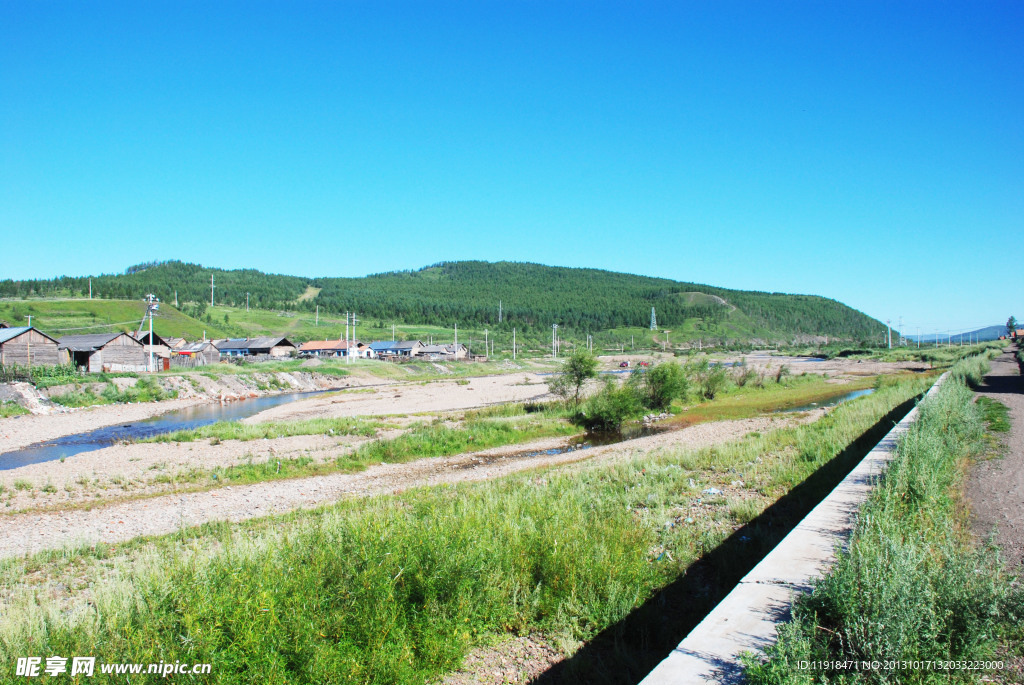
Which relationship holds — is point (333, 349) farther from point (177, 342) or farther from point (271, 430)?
point (271, 430)

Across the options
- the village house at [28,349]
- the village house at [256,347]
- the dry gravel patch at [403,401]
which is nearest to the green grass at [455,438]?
the dry gravel patch at [403,401]

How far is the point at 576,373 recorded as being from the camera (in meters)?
30.4

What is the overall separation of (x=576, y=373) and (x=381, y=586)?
84.5 feet

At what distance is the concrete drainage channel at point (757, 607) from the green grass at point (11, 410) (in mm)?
37585

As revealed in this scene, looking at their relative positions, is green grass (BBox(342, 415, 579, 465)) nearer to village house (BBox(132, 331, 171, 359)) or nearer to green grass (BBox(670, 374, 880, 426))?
green grass (BBox(670, 374, 880, 426))

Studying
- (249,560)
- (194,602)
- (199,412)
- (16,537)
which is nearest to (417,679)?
(194,602)

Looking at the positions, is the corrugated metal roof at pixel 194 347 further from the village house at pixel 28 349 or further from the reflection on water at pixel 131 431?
the reflection on water at pixel 131 431

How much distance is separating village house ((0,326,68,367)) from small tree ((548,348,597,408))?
40.3 m

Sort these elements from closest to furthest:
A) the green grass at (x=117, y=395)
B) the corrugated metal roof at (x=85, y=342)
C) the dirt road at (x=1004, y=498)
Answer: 1. the dirt road at (x=1004, y=498)
2. the green grass at (x=117, y=395)
3. the corrugated metal roof at (x=85, y=342)

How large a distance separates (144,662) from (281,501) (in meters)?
10.1

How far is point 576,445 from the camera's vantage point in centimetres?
2211

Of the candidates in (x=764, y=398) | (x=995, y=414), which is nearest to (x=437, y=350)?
(x=764, y=398)

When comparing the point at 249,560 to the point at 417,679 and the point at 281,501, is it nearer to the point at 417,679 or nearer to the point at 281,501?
the point at 417,679

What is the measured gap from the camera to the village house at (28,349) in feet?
135
